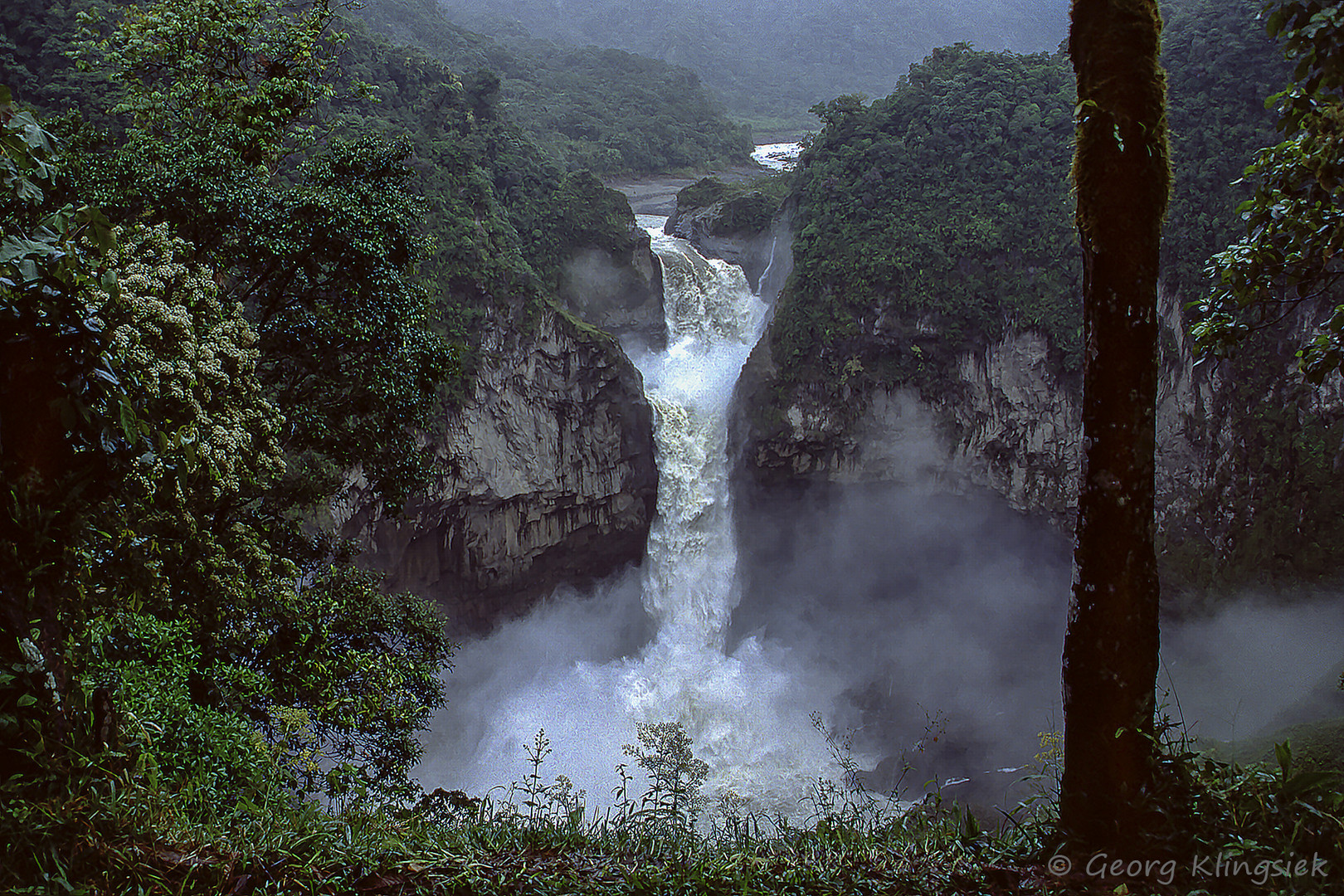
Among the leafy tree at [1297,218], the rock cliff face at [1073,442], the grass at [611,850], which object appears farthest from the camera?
the rock cliff face at [1073,442]

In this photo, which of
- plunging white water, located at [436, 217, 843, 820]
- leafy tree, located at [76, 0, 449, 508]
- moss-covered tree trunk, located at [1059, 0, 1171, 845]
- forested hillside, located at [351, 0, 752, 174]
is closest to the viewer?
moss-covered tree trunk, located at [1059, 0, 1171, 845]

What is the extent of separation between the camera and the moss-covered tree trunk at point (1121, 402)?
2904 millimetres

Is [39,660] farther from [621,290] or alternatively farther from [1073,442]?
[621,290]

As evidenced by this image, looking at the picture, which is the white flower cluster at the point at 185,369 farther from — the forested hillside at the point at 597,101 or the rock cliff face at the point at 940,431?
the forested hillside at the point at 597,101

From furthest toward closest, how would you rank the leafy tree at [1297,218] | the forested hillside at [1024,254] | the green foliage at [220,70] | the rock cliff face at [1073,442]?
the forested hillside at [1024,254] → the rock cliff face at [1073,442] → the green foliage at [220,70] → the leafy tree at [1297,218]

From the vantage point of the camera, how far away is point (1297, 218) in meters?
4.16

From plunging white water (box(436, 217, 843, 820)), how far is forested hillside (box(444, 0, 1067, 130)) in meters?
30.4

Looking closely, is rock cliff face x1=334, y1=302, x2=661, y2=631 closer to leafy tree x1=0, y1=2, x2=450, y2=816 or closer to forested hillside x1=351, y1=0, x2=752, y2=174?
leafy tree x1=0, y1=2, x2=450, y2=816

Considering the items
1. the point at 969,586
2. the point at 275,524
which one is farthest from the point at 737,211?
the point at 275,524

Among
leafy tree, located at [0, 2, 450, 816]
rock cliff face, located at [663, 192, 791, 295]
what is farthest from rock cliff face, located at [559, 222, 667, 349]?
leafy tree, located at [0, 2, 450, 816]

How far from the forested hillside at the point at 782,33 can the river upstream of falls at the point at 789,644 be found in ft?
110

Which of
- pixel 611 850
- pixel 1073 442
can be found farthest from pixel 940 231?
pixel 611 850

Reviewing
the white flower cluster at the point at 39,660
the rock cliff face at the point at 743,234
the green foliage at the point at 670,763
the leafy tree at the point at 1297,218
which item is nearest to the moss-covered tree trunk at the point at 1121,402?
the leafy tree at the point at 1297,218

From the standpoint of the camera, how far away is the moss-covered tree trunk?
290 centimetres
